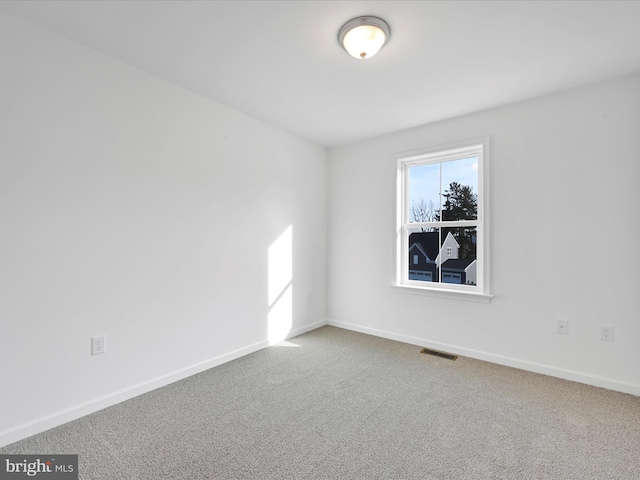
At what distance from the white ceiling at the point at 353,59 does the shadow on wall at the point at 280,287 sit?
5.04 ft

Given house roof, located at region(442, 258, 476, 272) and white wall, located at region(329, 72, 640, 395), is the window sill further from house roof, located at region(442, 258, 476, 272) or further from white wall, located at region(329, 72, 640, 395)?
house roof, located at region(442, 258, 476, 272)

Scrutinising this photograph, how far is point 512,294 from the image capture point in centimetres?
293

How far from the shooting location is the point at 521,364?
9.39ft

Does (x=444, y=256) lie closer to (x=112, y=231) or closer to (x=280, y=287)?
(x=280, y=287)

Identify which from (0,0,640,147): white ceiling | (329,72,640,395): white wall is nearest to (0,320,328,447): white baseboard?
(329,72,640,395): white wall

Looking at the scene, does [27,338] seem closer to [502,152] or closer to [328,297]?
[328,297]

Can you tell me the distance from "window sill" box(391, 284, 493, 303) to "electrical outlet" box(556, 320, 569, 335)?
21.8 inches

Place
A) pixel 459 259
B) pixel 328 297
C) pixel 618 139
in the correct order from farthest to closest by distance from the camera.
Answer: pixel 328 297 → pixel 459 259 → pixel 618 139

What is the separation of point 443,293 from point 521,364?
0.92 m

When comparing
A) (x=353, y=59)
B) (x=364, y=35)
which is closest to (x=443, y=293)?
(x=353, y=59)

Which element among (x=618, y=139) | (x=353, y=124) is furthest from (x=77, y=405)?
(x=618, y=139)

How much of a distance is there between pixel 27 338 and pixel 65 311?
0.74 feet

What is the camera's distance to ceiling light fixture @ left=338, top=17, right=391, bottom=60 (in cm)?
185

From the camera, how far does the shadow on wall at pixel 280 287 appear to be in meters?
3.51
